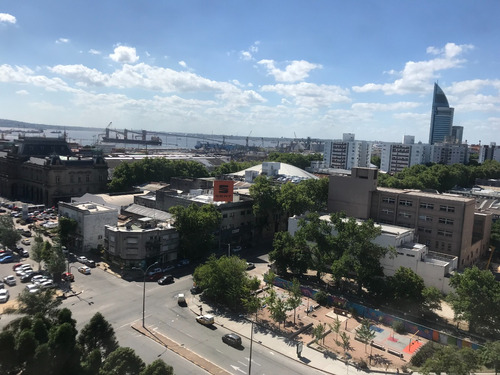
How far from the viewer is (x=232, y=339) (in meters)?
37.3

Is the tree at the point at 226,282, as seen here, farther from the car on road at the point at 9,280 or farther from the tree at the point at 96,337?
the car on road at the point at 9,280

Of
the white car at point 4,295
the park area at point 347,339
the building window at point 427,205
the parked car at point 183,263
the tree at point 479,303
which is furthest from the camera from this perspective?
the building window at point 427,205

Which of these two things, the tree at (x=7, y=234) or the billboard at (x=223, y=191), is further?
the billboard at (x=223, y=191)

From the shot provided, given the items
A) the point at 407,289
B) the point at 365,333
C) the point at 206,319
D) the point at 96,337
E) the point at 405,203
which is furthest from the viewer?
the point at 405,203

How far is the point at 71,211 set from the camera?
66000 millimetres

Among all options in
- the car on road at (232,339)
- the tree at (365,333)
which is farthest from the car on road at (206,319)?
the tree at (365,333)

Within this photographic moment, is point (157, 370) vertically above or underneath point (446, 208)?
underneath

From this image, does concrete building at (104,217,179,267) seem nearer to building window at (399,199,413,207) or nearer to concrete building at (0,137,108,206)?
building window at (399,199,413,207)

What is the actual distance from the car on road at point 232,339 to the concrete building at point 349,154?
15936 centimetres

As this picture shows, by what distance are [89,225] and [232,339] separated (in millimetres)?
36296

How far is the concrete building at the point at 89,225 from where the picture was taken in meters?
63.3

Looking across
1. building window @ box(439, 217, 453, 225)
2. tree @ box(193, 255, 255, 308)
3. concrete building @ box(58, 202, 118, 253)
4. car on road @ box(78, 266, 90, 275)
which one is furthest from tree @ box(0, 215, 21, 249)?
building window @ box(439, 217, 453, 225)

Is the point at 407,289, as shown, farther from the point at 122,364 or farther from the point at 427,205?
the point at 122,364

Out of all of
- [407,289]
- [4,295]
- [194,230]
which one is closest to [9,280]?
[4,295]
